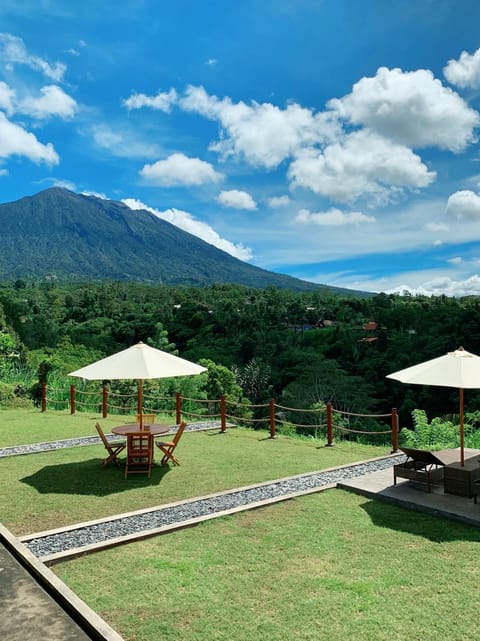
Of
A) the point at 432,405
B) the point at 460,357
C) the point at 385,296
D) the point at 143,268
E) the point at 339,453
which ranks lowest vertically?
the point at 432,405

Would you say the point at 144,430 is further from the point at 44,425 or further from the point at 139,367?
the point at 44,425

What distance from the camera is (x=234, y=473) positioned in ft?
22.3

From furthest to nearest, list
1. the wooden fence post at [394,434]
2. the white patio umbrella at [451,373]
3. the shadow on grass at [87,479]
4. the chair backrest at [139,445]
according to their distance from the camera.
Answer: the wooden fence post at [394,434] → the chair backrest at [139,445] → the shadow on grass at [87,479] → the white patio umbrella at [451,373]

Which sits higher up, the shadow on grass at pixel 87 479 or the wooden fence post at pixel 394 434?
the wooden fence post at pixel 394 434

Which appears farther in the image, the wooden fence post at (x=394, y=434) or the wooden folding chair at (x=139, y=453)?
the wooden fence post at (x=394, y=434)

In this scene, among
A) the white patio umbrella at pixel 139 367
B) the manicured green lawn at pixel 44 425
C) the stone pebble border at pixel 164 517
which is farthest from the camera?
the manicured green lawn at pixel 44 425

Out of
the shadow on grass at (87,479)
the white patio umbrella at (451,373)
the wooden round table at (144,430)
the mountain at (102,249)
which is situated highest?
the mountain at (102,249)

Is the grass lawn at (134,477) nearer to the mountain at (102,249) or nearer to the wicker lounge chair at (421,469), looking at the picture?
the wicker lounge chair at (421,469)

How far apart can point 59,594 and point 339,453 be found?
5469mm

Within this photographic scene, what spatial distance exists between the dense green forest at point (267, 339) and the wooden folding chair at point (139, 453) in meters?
8.95

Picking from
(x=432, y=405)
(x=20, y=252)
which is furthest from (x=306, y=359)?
(x=20, y=252)

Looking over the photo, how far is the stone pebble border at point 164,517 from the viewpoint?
436 centimetres

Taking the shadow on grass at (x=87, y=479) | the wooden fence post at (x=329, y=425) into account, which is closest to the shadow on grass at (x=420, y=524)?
the shadow on grass at (x=87, y=479)

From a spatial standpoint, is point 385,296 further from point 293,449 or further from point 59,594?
point 59,594
